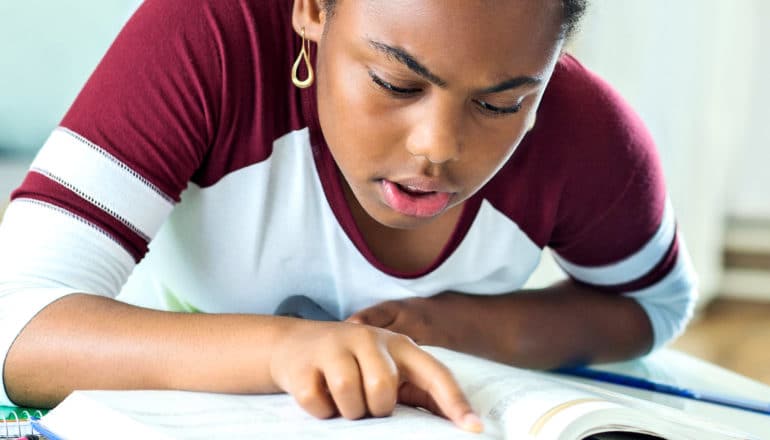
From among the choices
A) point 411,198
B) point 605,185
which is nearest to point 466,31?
point 411,198

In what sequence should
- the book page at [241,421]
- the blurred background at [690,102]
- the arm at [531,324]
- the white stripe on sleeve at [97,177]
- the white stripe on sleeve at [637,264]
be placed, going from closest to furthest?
the book page at [241,421] → the white stripe on sleeve at [97,177] → the arm at [531,324] → the white stripe on sleeve at [637,264] → the blurred background at [690,102]

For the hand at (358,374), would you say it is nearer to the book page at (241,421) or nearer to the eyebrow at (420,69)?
the book page at (241,421)

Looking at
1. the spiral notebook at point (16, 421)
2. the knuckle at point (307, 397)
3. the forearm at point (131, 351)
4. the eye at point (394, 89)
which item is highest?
the eye at point (394, 89)

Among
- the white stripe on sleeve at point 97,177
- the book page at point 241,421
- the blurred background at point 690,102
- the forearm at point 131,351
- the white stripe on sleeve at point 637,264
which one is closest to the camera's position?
the book page at point 241,421

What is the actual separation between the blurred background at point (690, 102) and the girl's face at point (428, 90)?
62 centimetres

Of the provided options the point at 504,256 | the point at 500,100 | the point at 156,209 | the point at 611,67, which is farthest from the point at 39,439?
the point at 611,67

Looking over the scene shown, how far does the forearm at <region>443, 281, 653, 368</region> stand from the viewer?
93cm

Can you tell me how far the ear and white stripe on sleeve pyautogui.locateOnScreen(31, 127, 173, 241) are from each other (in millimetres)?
169

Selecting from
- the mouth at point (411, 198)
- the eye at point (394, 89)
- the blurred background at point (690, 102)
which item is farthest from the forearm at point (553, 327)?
the blurred background at point (690, 102)

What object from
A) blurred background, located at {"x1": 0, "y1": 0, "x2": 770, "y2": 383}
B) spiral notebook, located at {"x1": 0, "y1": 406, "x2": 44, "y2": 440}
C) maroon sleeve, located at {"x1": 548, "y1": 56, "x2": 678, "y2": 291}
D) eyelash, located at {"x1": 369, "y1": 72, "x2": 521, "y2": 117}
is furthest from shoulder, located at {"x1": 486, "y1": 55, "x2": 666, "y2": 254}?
blurred background, located at {"x1": 0, "y1": 0, "x2": 770, "y2": 383}

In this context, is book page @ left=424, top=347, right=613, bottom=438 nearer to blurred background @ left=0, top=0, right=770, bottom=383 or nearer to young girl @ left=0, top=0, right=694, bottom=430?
young girl @ left=0, top=0, right=694, bottom=430

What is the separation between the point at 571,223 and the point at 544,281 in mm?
875

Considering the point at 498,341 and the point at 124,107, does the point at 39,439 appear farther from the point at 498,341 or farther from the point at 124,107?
the point at 498,341

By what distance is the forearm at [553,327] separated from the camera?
3.05 feet
